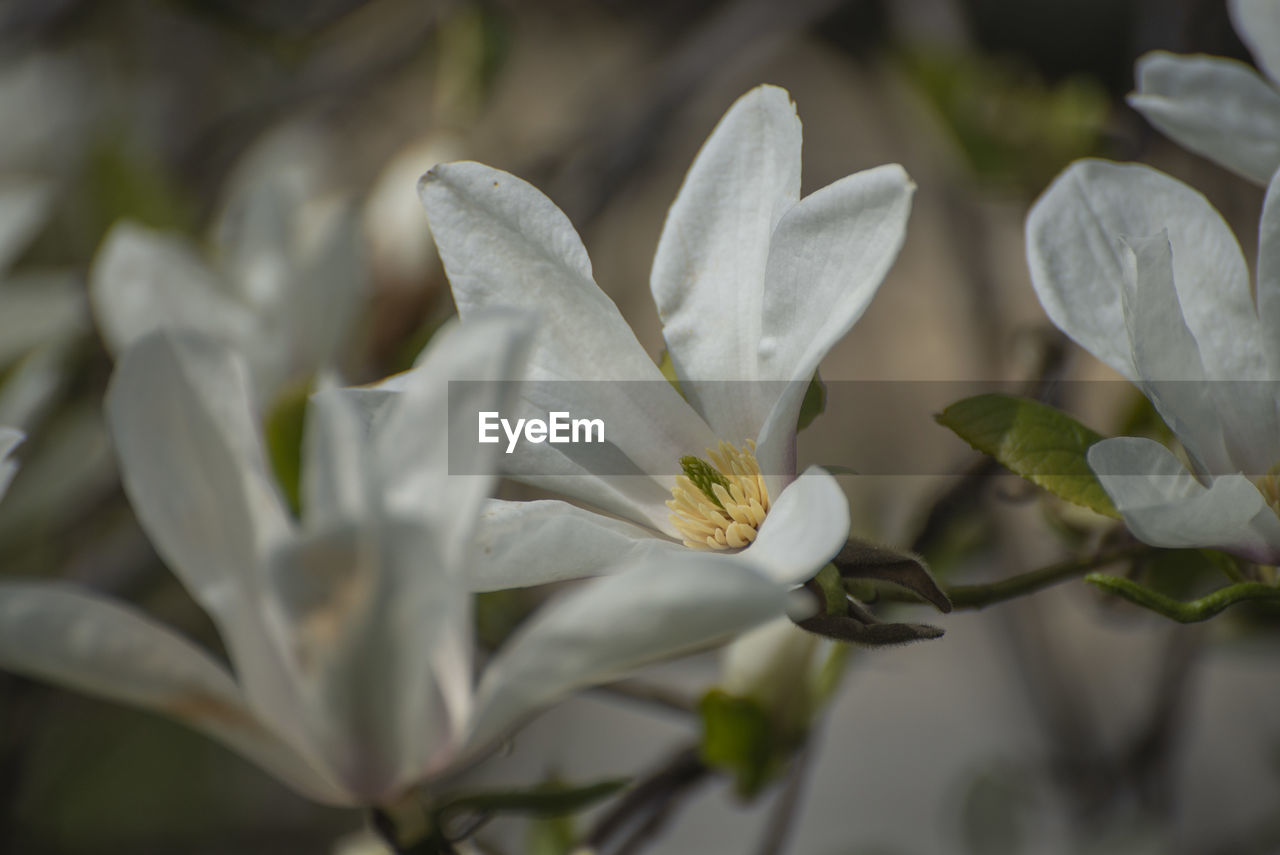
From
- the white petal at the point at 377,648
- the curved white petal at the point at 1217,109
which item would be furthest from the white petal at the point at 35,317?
the curved white petal at the point at 1217,109

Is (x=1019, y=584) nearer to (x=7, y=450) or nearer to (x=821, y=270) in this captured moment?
(x=821, y=270)

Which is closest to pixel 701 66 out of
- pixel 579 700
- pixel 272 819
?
pixel 579 700

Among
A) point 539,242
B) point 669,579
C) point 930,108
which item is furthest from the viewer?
point 930,108

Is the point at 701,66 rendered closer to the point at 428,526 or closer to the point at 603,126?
the point at 603,126

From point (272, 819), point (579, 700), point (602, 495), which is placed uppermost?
point (602, 495)

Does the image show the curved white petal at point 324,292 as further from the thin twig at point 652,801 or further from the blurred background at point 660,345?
the thin twig at point 652,801

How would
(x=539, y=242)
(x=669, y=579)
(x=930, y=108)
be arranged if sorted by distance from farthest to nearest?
(x=930, y=108) → (x=539, y=242) → (x=669, y=579)

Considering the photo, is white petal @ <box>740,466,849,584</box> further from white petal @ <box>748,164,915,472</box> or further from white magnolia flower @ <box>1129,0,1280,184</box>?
white magnolia flower @ <box>1129,0,1280,184</box>

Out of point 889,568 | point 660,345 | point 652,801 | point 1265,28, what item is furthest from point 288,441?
point 660,345
